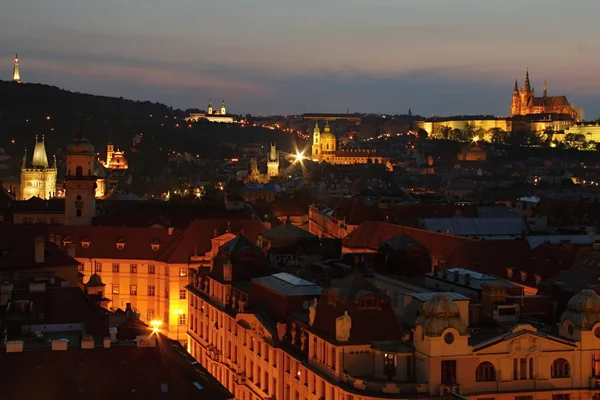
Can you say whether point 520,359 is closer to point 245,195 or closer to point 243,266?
point 243,266

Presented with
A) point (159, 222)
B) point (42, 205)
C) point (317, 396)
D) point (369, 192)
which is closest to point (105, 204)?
point (42, 205)

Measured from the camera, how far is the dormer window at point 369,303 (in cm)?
4188

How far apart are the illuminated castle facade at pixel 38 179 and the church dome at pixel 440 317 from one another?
4692 inches

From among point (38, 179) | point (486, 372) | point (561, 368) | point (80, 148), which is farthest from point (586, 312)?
point (38, 179)

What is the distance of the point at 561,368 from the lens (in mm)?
41781

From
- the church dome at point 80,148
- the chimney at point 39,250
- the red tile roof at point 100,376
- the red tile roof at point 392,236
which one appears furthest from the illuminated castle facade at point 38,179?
the red tile roof at point 100,376

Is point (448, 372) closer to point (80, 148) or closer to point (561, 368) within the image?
point (561, 368)

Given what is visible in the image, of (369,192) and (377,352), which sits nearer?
(377,352)

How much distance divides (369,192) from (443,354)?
9546cm

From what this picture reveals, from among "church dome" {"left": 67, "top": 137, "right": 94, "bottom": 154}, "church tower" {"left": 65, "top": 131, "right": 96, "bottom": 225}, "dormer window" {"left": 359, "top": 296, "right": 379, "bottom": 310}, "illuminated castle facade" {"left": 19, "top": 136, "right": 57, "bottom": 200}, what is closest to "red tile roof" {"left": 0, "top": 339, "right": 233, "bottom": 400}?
"dormer window" {"left": 359, "top": 296, "right": 379, "bottom": 310}

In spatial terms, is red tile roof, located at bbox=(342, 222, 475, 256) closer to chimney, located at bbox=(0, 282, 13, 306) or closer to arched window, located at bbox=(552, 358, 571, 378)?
arched window, located at bbox=(552, 358, 571, 378)

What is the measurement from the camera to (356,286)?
4253cm

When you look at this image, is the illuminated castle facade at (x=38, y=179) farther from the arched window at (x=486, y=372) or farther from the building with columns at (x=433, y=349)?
the arched window at (x=486, y=372)

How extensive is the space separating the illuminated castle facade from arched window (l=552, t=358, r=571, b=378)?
119171 mm
